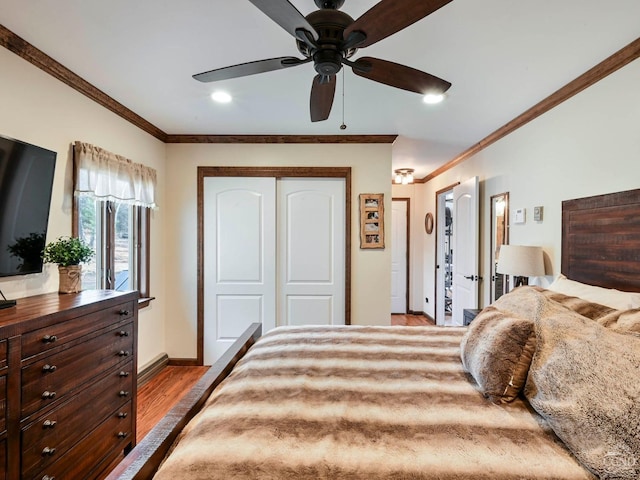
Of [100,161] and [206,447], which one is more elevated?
[100,161]

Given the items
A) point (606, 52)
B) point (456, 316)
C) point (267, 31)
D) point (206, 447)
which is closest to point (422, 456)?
point (206, 447)

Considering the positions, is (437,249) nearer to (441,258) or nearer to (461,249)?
(441,258)

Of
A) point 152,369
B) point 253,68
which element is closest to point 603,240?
point 253,68

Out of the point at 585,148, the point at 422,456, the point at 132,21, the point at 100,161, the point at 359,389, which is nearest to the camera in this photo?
the point at 422,456

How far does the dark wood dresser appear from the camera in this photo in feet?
4.34

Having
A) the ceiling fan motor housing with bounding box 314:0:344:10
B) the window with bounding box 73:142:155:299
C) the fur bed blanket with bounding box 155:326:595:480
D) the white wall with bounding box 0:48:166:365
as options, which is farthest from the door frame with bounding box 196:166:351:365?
the ceiling fan motor housing with bounding box 314:0:344:10

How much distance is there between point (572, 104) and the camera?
7.51 ft

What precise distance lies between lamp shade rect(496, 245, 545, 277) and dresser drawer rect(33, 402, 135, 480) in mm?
2953

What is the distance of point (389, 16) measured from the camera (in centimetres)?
117

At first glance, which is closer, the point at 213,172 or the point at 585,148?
the point at 585,148

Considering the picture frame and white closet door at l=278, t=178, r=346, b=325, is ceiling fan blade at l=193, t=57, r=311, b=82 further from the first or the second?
the picture frame

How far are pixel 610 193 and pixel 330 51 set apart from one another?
6.16 ft

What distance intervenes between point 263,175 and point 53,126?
1834mm

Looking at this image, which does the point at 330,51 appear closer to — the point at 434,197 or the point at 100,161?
the point at 100,161
